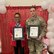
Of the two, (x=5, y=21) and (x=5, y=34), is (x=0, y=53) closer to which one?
(x=5, y=34)

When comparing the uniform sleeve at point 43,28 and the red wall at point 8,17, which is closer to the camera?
the uniform sleeve at point 43,28

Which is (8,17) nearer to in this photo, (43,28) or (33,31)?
(33,31)

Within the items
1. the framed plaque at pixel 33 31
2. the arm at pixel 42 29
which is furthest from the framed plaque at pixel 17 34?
the arm at pixel 42 29

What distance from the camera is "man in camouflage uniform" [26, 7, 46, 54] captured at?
3.71 m

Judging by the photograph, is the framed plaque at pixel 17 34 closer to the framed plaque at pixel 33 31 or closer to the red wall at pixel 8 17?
the framed plaque at pixel 33 31

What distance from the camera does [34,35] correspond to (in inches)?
146

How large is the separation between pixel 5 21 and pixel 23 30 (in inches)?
25.2

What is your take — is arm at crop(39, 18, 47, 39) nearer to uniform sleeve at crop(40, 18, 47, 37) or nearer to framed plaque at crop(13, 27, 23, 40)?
uniform sleeve at crop(40, 18, 47, 37)

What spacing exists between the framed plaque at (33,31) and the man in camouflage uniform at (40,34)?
6 cm

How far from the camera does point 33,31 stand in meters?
3.74

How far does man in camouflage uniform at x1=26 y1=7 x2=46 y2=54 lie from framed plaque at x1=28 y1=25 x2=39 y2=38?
0.21 ft

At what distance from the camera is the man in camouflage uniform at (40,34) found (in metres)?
3.71

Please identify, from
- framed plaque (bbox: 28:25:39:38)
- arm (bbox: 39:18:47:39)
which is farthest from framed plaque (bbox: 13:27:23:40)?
arm (bbox: 39:18:47:39)

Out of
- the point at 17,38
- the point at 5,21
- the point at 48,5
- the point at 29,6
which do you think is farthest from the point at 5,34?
the point at 48,5
